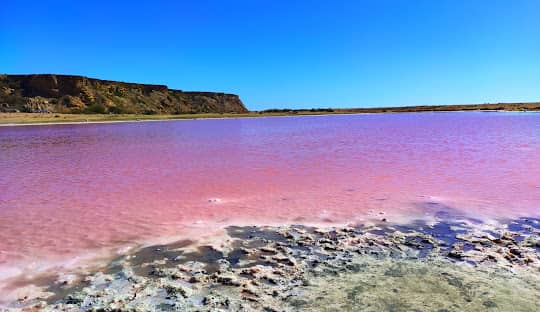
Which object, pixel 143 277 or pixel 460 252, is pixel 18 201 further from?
pixel 460 252

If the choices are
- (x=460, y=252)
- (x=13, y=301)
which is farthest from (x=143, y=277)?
(x=460, y=252)

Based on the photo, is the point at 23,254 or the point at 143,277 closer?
the point at 143,277

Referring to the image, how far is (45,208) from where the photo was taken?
6480mm

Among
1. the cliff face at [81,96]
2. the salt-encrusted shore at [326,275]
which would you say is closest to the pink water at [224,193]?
the salt-encrusted shore at [326,275]

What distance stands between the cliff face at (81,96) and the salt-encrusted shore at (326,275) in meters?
69.2

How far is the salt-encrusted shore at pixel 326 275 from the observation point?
3074mm

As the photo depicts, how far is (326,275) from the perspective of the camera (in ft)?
11.7

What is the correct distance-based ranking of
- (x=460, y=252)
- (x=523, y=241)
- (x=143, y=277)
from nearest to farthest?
(x=143, y=277) → (x=460, y=252) → (x=523, y=241)

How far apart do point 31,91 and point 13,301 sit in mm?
78442

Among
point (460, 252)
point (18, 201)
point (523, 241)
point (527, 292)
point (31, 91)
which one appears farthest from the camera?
point (31, 91)

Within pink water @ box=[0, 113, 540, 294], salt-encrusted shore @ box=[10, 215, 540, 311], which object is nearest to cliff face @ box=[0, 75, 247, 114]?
pink water @ box=[0, 113, 540, 294]

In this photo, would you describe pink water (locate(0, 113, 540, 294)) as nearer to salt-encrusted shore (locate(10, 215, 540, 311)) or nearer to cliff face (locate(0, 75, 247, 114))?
salt-encrusted shore (locate(10, 215, 540, 311))

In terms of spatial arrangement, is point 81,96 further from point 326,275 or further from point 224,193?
point 326,275

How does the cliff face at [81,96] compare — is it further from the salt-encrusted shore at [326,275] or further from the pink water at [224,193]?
the salt-encrusted shore at [326,275]
